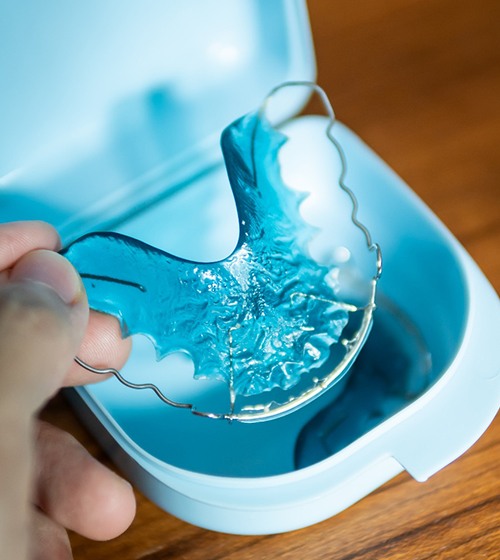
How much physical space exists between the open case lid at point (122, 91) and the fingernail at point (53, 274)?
0.36 feet

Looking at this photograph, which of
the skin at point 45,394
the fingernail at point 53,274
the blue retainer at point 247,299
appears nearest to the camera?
the skin at point 45,394

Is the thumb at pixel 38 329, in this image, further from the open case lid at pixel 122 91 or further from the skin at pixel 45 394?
the open case lid at pixel 122 91

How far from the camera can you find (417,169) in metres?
0.78

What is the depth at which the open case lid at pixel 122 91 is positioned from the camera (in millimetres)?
557

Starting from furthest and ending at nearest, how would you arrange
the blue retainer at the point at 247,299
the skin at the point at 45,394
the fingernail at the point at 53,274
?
the blue retainer at the point at 247,299 < the fingernail at the point at 53,274 < the skin at the point at 45,394

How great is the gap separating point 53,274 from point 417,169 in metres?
0.43

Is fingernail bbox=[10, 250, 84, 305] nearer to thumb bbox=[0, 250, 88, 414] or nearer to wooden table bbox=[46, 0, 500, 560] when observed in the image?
thumb bbox=[0, 250, 88, 414]

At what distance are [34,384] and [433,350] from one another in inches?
13.5

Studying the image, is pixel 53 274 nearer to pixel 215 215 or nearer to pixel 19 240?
pixel 19 240

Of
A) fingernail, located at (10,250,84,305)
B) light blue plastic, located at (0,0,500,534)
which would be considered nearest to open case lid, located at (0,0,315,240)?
light blue plastic, located at (0,0,500,534)

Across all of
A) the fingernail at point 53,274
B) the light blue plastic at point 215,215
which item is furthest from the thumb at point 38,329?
the light blue plastic at point 215,215

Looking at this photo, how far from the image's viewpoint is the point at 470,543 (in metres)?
0.60

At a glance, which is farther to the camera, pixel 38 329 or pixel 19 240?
pixel 19 240

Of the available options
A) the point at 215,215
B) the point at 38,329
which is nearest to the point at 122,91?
the point at 215,215
